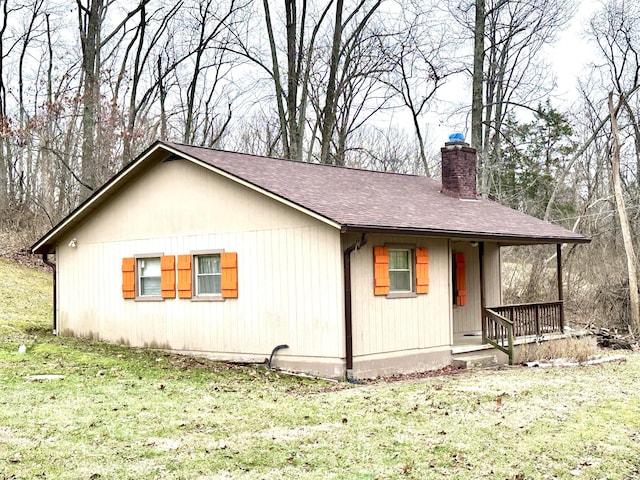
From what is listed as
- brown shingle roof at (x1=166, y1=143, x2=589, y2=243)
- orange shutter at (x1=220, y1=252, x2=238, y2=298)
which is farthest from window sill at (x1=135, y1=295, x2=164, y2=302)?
brown shingle roof at (x1=166, y1=143, x2=589, y2=243)

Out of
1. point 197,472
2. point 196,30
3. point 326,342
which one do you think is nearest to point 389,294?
point 326,342

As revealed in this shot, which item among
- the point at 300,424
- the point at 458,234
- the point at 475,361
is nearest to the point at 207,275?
the point at 458,234

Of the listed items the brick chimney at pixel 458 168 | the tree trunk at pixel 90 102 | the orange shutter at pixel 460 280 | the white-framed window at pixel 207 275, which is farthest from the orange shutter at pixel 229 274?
the tree trunk at pixel 90 102

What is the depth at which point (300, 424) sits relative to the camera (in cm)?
877

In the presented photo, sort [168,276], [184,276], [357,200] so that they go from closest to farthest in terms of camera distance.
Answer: [357,200]
[184,276]
[168,276]

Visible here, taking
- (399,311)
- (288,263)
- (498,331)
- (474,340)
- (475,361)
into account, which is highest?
(288,263)

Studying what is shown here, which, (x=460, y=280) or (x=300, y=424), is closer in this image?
(x=300, y=424)

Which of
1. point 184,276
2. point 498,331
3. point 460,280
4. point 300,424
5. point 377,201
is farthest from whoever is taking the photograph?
point 460,280

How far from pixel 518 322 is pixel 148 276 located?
776 cm

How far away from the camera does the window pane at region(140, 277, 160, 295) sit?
15492 mm

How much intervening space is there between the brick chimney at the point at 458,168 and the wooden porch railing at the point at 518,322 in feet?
9.64

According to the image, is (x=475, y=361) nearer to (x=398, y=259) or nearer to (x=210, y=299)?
(x=398, y=259)

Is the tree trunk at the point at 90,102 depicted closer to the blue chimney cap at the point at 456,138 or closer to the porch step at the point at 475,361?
the blue chimney cap at the point at 456,138

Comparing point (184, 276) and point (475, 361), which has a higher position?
point (184, 276)
